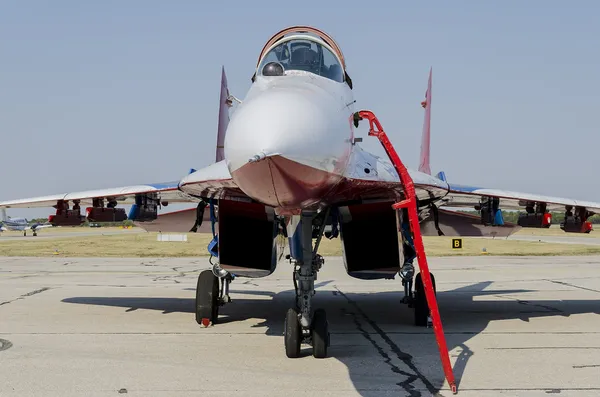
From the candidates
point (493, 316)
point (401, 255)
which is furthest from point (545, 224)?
point (401, 255)

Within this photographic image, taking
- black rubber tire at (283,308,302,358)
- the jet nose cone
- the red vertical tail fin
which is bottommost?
black rubber tire at (283,308,302,358)

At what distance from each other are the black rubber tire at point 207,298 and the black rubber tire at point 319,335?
9.36ft

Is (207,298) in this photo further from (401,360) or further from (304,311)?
(401,360)

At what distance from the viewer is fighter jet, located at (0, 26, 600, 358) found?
4676 millimetres

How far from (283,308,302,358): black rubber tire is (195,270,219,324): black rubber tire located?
2.69 metres

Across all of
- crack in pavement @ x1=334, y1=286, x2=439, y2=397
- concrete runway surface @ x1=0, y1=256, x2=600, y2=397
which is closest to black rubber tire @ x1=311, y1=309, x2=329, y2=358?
concrete runway surface @ x1=0, y1=256, x2=600, y2=397

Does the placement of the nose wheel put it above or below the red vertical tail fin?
below

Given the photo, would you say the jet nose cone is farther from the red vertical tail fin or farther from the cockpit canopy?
the red vertical tail fin

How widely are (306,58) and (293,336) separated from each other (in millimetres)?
3230

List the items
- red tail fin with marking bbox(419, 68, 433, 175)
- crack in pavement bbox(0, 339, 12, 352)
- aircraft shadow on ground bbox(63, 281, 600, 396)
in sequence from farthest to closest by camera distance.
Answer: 1. red tail fin with marking bbox(419, 68, 433, 175)
2. crack in pavement bbox(0, 339, 12, 352)
3. aircraft shadow on ground bbox(63, 281, 600, 396)

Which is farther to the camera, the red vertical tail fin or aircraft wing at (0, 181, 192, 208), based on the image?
the red vertical tail fin

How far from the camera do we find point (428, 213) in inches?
456

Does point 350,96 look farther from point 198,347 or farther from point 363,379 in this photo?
point 198,347

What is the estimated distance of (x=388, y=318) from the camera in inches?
424
